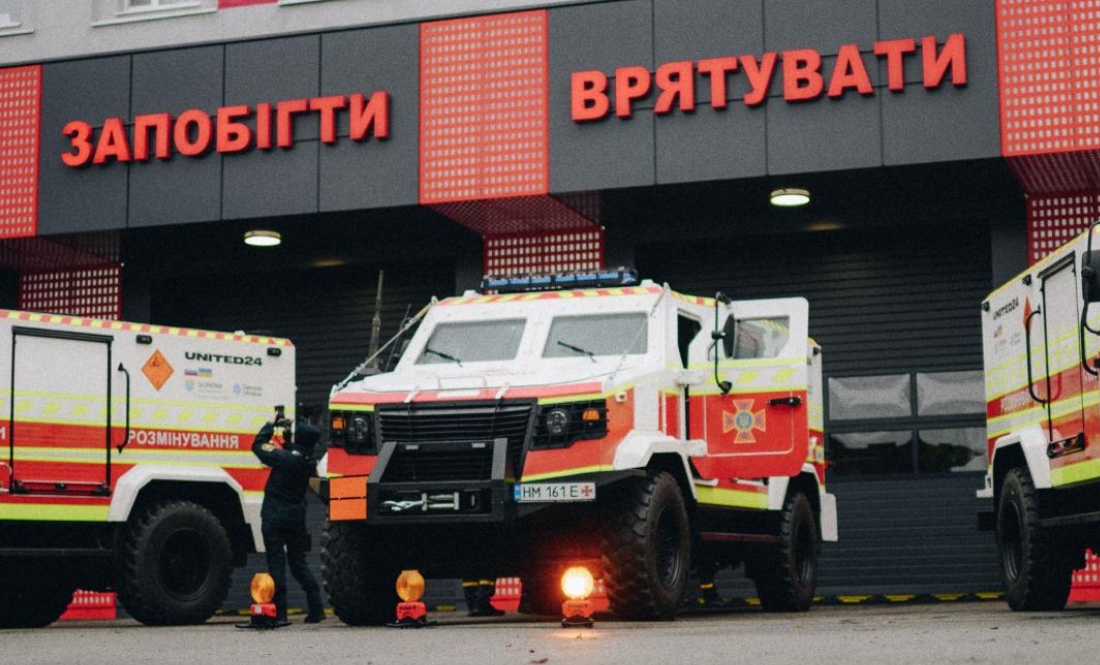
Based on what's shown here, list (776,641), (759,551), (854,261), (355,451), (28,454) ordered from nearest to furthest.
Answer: (776,641) < (355,451) < (28,454) < (759,551) < (854,261)

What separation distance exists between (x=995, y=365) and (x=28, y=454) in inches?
310

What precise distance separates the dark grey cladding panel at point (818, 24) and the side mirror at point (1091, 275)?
752 centimetres

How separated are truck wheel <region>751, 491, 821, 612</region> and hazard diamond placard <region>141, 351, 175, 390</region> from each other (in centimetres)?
539

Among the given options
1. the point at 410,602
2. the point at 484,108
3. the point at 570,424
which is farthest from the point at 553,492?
the point at 484,108

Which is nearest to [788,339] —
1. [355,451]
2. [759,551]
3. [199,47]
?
[759,551]

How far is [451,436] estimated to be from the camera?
39.3ft

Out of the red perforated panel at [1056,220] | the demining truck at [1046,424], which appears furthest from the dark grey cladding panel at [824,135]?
the demining truck at [1046,424]

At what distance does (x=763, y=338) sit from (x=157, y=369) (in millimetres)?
5147

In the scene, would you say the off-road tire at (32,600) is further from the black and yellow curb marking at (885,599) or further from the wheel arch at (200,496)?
the black and yellow curb marking at (885,599)

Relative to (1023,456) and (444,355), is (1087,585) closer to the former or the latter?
(1023,456)

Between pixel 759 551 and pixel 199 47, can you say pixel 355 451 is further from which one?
pixel 199 47

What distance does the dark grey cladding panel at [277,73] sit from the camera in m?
19.7

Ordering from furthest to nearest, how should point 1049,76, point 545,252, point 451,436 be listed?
point 545,252
point 1049,76
point 451,436

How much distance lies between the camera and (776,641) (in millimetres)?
9391
